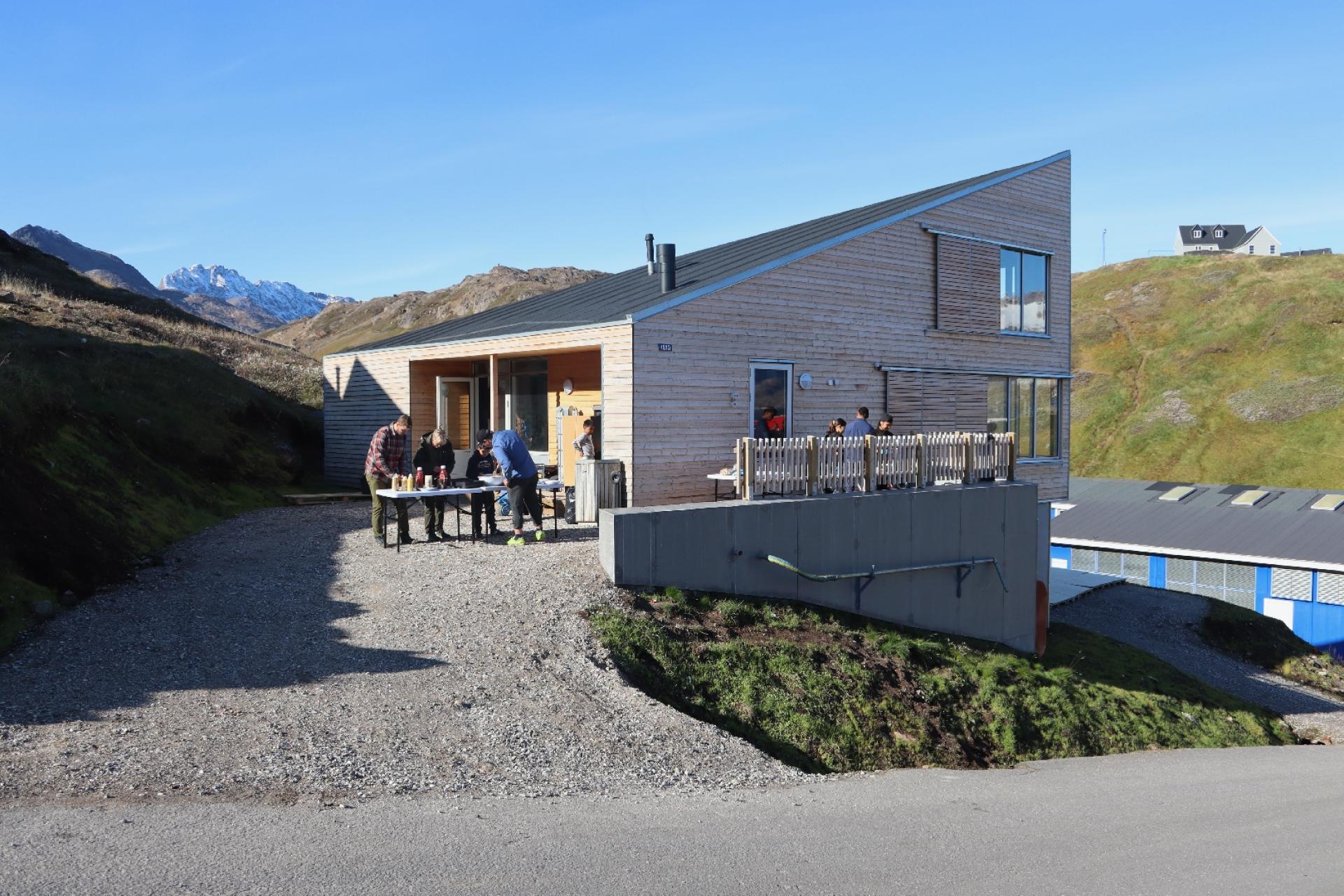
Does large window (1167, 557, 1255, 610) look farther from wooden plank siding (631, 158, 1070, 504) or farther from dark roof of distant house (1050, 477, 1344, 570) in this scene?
wooden plank siding (631, 158, 1070, 504)

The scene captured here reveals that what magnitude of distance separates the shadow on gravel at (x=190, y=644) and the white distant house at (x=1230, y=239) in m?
123

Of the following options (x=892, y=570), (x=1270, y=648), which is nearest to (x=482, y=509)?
(x=892, y=570)

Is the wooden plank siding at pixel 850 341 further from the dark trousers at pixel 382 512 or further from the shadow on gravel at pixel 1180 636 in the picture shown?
the shadow on gravel at pixel 1180 636

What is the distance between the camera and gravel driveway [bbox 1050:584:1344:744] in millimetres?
18922

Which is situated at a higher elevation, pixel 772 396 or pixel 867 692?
pixel 772 396

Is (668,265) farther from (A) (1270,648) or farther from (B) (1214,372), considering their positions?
(B) (1214,372)

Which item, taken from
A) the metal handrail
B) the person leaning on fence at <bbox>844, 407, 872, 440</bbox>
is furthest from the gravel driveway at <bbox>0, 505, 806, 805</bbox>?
the person leaning on fence at <bbox>844, 407, 872, 440</bbox>

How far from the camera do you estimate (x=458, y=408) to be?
68.2 feet

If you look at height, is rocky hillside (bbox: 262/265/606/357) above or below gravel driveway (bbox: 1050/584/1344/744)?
above

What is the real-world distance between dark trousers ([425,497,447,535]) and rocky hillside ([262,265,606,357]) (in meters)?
98.4

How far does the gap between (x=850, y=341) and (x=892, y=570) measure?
5052mm

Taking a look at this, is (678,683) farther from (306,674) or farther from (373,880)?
(373,880)

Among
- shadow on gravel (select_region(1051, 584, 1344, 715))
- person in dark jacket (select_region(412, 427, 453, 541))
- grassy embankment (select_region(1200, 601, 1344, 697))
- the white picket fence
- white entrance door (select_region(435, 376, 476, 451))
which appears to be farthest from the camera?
grassy embankment (select_region(1200, 601, 1344, 697))

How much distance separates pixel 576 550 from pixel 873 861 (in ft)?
23.9
